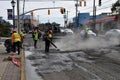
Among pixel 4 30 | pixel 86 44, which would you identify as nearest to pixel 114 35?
pixel 86 44

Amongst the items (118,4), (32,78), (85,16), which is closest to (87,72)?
(32,78)

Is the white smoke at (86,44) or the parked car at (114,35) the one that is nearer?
the white smoke at (86,44)

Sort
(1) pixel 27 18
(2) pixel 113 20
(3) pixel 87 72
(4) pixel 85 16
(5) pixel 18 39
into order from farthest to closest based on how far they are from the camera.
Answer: (1) pixel 27 18 < (4) pixel 85 16 < (2) pixel 113 20 < (5) pixel 18 39 < (3) pixel 87 72

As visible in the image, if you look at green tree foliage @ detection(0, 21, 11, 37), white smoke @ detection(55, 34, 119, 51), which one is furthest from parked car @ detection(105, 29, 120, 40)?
green tree foliage @ detection(0, 21, 11, 37)

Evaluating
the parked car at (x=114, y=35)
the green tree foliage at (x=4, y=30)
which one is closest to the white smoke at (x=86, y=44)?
the parked car at (x=114, y=35)

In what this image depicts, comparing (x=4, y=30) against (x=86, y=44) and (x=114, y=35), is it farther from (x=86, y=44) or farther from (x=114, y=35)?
(x=86, y=44)

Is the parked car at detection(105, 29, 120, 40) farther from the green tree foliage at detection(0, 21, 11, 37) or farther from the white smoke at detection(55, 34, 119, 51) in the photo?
the green tree foliage at detection(0, 21, 11, 37)

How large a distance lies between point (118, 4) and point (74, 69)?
76.9 meters

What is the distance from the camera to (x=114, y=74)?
13.8 metres

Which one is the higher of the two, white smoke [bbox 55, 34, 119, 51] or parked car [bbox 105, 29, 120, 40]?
parked car [bbox 105, 29, 120, 40]

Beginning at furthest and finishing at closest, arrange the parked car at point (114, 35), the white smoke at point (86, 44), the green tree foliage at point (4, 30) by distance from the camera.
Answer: the green tree foliage at point (4, 30), the parked car at point (114, 35), the white smoke at point (86, 44)

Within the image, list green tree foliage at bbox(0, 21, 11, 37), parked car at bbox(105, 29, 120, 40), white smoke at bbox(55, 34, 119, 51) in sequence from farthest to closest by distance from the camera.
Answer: green tree foliage at bbox(0, 21, 11, 37), parked car at bbox(105, 29, 120, 40), white smoke at bbox(55, 34, 119, 51)

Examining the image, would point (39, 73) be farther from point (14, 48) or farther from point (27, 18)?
point (27, 18)

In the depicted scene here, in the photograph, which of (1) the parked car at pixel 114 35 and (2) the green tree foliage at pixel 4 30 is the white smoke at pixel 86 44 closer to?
(1) the parked car at pixel 114 35
